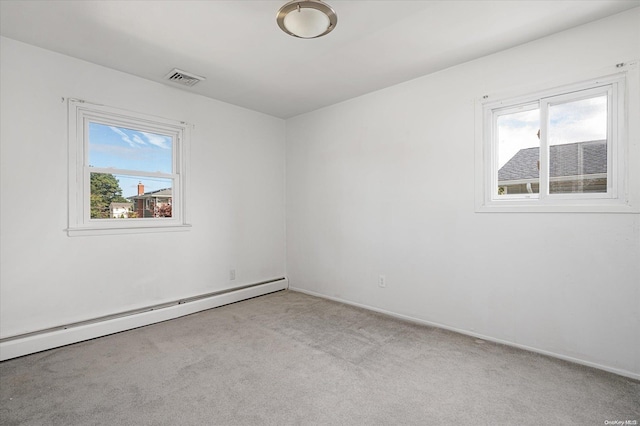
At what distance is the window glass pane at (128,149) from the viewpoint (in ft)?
9.58

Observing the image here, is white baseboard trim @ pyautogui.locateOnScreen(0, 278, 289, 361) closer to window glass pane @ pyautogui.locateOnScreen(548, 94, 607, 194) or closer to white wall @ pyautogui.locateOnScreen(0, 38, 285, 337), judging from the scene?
white wall @ pyautogui.locateOnScreen(0, 38, 285, 337)

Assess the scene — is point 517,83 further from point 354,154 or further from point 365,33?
point 354,154

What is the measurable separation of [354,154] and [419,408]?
8.91 ft

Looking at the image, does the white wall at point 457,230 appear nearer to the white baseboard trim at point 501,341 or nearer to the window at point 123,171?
the white baseboard trim at point 501,341

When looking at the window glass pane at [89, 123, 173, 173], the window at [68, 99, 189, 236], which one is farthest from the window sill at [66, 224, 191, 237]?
the window glass pane at [89, 123, 173, 173]

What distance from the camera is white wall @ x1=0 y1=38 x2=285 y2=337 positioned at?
245cm

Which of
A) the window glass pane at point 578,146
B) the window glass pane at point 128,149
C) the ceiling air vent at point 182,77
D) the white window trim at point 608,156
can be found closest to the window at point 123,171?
the window glass pane at point 128,149

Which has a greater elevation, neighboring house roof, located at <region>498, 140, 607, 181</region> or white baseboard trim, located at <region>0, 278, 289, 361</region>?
neighboring house roof, located at <region>498, 140, 607, 181</region>

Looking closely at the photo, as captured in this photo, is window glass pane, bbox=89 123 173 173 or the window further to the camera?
window glass pane, bbox=89 123 173 173

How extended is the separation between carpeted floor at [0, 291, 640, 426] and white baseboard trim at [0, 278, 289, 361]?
9cm

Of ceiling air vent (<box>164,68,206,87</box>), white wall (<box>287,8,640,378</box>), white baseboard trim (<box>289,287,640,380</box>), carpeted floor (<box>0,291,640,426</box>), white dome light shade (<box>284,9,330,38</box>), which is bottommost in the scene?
carpeted floor (<box>0,291,640,426</box>)

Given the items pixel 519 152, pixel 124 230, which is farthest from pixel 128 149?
pixel 519 152

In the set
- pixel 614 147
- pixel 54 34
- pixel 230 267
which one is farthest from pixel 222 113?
pixel 614 147

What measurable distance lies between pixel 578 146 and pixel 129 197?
4.13m
